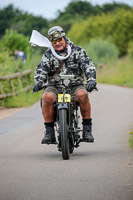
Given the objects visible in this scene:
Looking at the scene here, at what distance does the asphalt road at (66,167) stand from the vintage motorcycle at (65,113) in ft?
0.73

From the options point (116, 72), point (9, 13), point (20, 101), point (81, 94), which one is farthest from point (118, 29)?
point (81, 94)

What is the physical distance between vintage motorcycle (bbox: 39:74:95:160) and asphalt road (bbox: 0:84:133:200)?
0.22 m

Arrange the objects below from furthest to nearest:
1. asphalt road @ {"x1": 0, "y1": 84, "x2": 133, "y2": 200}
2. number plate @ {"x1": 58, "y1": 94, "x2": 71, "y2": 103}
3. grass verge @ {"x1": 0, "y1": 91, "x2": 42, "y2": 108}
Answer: grass verge @ {"x1": 0, "y1": 91, "x2": 42, "y2": 108} → number plate @ {"x1": 58, "y1": 94, "x2": 71, "y2": 103} → asphalt road @ {"x1": 0, "y1": 84, "x2": 133, "y2": 200}

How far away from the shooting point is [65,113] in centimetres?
812

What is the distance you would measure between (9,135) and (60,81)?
141 inches

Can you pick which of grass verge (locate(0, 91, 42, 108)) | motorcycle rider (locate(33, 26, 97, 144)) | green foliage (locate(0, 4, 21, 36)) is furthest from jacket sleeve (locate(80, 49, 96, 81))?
green foliage (locate(0, 4, 21, 36))

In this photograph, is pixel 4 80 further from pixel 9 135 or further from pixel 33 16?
pixel 33 16

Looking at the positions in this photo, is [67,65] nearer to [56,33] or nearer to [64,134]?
[56,33]

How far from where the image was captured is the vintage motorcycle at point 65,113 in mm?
8031

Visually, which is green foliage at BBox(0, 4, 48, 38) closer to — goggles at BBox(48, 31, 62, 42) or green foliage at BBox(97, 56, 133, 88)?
green foliage at BBox(97, 56, 133, 88)

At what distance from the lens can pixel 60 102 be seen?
8.23 meters

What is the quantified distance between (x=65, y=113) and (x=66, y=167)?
2.90 feet

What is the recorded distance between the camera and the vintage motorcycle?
8031mm

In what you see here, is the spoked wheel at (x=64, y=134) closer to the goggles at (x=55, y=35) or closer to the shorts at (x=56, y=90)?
the shorts at (x=56, y=90)
